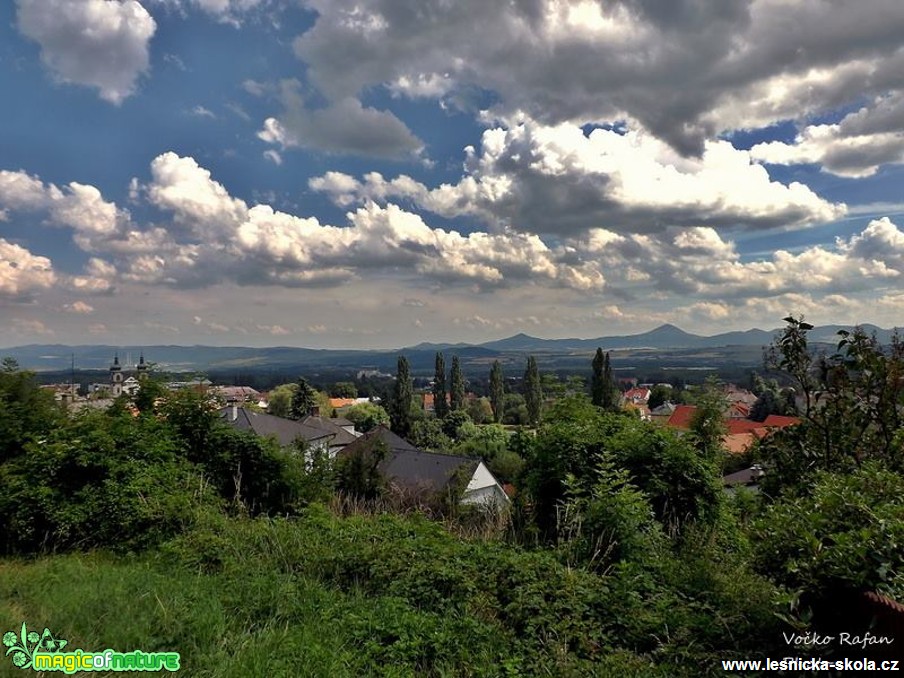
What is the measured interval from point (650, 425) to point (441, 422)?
5633 cm

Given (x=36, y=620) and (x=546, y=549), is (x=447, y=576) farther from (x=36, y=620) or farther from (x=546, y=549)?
(x=36, y=620)

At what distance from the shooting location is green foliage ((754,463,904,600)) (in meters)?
2.67

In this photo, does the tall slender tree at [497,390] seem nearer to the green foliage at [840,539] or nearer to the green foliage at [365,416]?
the green foliage at [365,416]

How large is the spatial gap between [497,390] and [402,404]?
80.4ft

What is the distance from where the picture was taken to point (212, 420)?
825 cm

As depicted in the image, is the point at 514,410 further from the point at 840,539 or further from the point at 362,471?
the point at 840,539

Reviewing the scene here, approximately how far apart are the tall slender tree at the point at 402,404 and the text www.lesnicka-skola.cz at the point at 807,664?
178 feet

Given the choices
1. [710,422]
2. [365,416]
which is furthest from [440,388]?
[710,422]

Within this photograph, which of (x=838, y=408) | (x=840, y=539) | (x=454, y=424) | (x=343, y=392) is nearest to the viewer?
(x=840, y=539)

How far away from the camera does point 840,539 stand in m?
2.80

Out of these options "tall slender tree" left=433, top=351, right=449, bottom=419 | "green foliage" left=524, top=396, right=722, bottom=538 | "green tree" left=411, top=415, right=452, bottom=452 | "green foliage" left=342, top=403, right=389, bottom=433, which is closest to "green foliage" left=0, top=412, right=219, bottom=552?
"green foliage" left=524, top=396, right=722, bottom=538

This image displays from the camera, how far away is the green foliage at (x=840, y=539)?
2.67 metres

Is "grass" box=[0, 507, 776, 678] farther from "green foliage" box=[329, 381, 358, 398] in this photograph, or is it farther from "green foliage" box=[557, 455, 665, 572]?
"green foliage" box=[329, 381, 358, 398]

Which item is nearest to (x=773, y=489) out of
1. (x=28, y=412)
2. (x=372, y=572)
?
(x=372, y=572)
